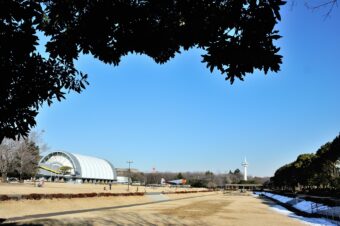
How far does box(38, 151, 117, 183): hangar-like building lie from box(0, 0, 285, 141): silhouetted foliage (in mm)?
131065

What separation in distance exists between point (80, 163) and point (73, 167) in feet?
13.4

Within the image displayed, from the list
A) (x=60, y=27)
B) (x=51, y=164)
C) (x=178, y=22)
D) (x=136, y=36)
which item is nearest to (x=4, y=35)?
(x=60, y=27)

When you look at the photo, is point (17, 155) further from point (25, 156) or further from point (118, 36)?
point (118, 36)

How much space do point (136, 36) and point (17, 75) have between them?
2.26 meters

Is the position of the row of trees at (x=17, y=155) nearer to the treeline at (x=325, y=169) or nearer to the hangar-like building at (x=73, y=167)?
the treeline at (x=325, y=169)

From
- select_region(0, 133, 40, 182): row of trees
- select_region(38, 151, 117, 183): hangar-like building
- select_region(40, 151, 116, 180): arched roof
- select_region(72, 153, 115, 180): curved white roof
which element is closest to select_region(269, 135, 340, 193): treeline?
select_region(0, 133, 40, 182): row of trees

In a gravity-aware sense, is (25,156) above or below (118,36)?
above

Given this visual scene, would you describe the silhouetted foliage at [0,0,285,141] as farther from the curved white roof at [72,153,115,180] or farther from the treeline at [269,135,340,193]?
the curved white roof at [72,153,115,180]

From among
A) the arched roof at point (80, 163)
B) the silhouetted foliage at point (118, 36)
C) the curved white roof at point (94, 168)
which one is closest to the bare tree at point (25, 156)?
the silhouetted foliage at point (118, 36)

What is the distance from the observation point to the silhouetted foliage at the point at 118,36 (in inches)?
222

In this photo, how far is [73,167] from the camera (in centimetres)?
14962

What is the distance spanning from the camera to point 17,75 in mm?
6719

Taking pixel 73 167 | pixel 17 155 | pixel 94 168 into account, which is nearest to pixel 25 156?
pixel 17 155

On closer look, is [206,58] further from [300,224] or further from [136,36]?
[300,224]
